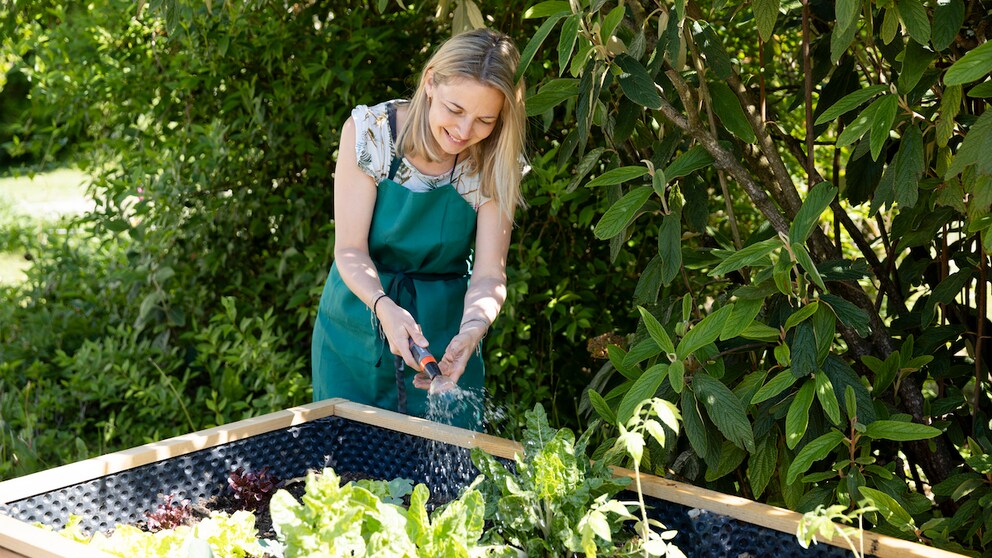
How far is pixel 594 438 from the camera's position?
2.80 meters

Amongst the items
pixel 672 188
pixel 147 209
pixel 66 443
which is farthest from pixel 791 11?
pixel 66 443

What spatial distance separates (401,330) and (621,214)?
48cm

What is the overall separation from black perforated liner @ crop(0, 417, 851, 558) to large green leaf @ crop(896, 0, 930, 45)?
78 cm

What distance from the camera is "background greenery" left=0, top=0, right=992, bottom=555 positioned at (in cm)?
162

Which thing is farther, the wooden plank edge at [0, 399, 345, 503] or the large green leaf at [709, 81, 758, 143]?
the large green leaf at [709, 81, 758, 143]

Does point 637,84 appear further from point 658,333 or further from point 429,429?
point 429,429

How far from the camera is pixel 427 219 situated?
2.15 metres

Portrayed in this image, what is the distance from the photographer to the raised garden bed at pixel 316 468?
1.43m

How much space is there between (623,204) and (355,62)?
5.48ft

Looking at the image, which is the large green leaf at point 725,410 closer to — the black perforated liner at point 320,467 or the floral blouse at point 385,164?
the black perforated liner at point 320,467

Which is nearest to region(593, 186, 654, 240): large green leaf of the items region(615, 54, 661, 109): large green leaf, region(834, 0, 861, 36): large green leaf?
region(615, 54, 661, 109): large green leaf

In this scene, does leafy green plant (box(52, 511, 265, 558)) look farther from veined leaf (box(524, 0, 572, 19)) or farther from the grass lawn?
the grass lawn

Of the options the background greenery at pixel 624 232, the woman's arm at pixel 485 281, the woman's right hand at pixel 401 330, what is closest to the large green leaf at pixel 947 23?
the background greenery at pixel 624 232

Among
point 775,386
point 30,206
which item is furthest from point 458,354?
point 30,206
